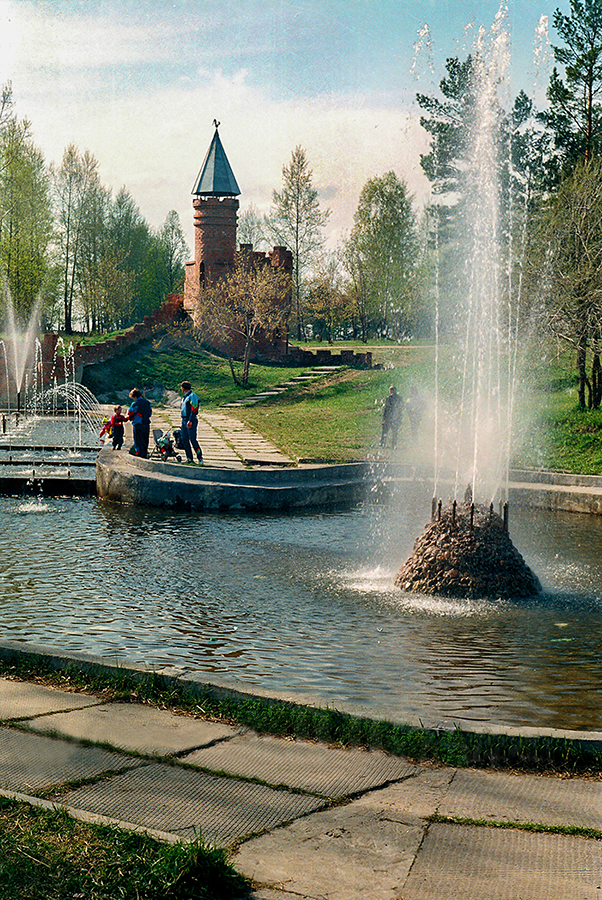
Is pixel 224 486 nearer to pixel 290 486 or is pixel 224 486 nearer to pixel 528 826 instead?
pixel 290 486

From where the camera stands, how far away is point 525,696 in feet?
22.9

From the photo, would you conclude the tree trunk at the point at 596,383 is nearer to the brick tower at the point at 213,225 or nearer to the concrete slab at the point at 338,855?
the concrete slab at the point at 338,855

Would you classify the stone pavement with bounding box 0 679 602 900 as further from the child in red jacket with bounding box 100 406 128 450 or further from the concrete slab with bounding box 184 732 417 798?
Result: the child in red jacket with bounding box 100 406 128 450

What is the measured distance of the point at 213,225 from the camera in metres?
53.0

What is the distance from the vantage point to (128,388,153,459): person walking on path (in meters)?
18.6

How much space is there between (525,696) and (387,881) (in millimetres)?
3710

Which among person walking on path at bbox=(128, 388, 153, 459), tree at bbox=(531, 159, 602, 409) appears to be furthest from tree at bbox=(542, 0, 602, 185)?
person walking on path at bbox=(128, 388, 153, 459)

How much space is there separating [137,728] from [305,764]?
3.35 feet

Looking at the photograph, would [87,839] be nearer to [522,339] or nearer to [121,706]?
[121,706]

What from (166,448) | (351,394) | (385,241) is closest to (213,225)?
(351,394)

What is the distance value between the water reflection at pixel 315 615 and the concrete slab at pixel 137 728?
0.83 metres

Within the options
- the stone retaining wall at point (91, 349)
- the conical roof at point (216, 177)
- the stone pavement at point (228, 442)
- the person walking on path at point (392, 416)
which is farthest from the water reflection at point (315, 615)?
the conical roof at point (216, 177)

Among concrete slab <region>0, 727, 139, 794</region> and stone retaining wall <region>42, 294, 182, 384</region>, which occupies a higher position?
stone retaining wall <region>42, 294, 182, 384</region>

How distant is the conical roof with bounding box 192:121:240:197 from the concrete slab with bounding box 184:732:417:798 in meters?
51.3
